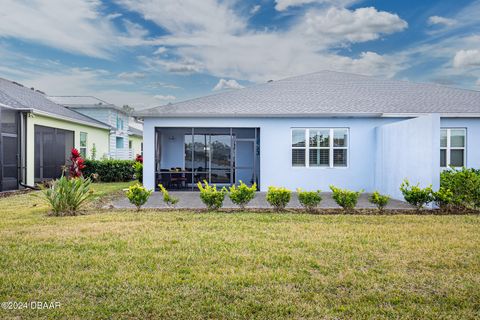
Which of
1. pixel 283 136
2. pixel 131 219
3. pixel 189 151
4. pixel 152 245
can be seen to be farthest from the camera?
pixel 189 151

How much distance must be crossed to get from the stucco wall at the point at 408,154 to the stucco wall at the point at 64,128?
13.8 metres

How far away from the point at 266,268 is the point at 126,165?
17232 mm

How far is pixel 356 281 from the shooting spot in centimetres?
459

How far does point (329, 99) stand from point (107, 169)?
12.1 m

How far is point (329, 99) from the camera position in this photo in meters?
16.0

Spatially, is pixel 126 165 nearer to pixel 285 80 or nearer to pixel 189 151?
pixel 189 151

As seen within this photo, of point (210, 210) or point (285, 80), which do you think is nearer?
point (210, 210)

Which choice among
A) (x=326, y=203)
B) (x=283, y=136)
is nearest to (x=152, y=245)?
(x=326, y=203)

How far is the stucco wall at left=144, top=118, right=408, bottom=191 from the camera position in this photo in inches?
577

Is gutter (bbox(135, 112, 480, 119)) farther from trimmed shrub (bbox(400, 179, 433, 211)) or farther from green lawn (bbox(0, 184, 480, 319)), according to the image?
green lawn (bbox(0, 184, 480, 319))

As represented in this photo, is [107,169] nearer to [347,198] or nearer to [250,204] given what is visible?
[250,204]

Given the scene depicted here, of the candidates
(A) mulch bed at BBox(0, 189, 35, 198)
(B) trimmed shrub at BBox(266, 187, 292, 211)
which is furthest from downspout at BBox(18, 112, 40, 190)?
(B) trimmed shrub at BBox(266, 187, 292, 211)

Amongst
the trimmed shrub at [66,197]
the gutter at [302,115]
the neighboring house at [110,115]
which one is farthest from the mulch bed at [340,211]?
the neighboring house at [110,115]

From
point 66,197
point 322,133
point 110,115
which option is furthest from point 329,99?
point 110,115
